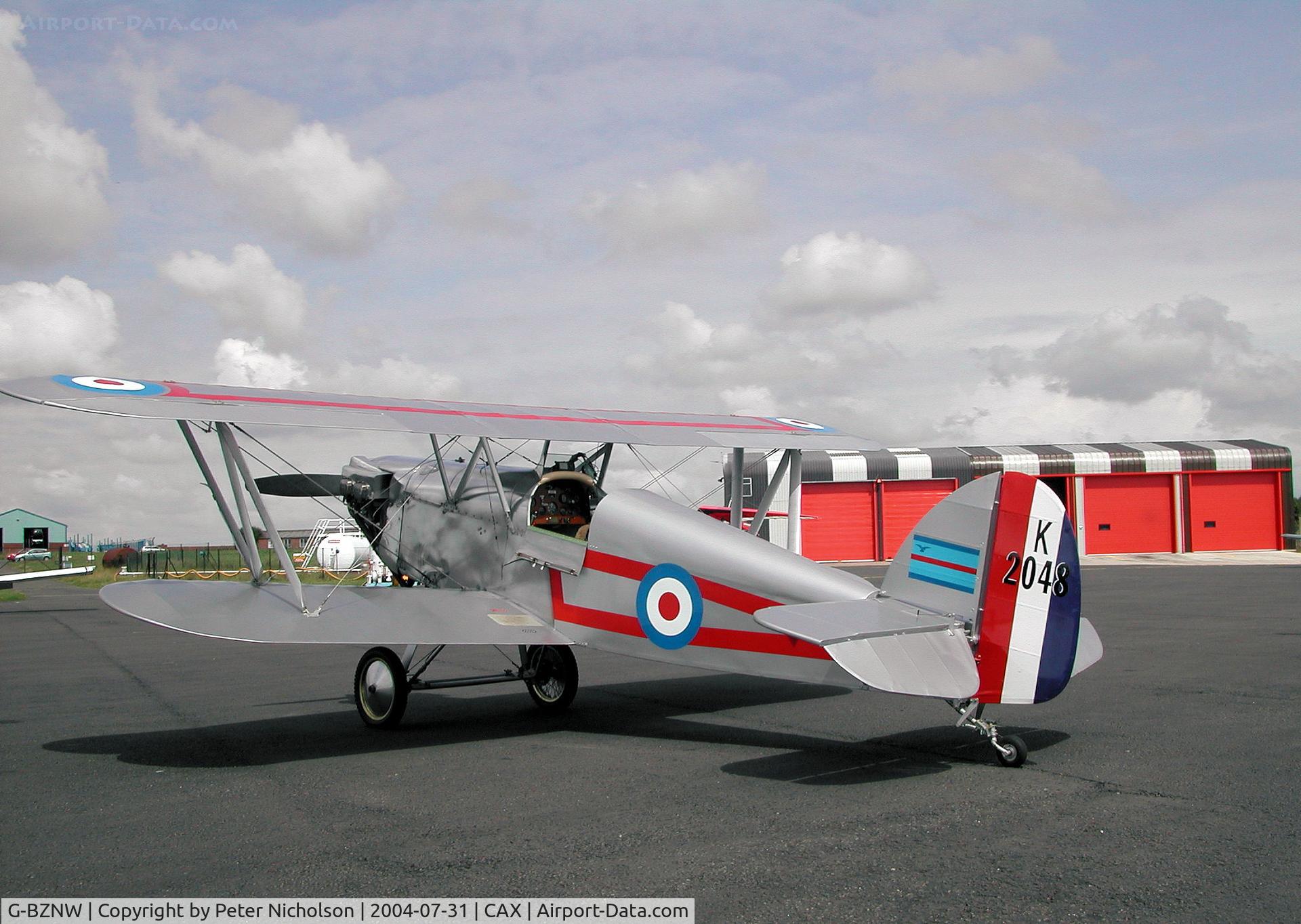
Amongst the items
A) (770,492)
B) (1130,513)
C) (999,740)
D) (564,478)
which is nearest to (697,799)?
(999,740)

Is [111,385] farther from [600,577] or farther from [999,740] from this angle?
[999,740]

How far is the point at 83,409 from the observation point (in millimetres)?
6504

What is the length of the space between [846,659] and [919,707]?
3332 millimetres

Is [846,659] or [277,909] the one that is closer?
[277,909]

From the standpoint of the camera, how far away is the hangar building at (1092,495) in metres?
41.2

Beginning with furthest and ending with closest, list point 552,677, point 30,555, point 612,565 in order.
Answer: point 30,555
point 552,677
point 612,565

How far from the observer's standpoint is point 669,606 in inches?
294

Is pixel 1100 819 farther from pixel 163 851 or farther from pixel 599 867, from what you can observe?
pixel 163 851

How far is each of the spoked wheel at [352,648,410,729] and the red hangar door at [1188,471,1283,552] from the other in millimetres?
41260

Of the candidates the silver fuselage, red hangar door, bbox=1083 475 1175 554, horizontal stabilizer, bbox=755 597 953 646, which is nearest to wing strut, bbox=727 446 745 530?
the silver fuselage

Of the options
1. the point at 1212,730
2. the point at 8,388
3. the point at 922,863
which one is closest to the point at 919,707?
the point at 1212,730

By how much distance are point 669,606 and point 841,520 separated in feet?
114

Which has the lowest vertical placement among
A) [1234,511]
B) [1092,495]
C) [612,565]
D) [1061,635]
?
[1061,635]

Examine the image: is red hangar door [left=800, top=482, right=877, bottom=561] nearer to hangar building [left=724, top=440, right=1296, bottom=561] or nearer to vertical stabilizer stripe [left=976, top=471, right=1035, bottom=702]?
hangar building [left=724, top=440, right=1296, bottom=561]
